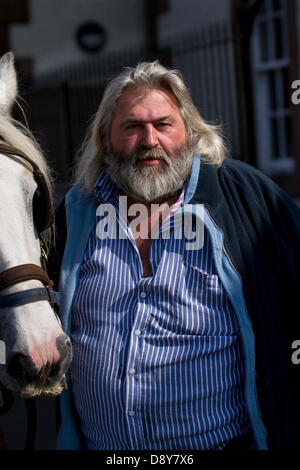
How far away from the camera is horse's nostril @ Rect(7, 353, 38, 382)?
2012mm

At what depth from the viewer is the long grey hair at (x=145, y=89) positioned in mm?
2738

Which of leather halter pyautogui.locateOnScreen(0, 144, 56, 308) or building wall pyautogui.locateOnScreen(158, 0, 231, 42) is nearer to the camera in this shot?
leather halter pyautogui.locateOnScreen(0, 144, 56, 308)

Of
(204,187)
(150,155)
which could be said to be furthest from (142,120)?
(204,187)

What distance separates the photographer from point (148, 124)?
2.67 meters

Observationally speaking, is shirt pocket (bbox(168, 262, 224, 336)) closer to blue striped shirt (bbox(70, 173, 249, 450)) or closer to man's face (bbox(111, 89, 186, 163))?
blue striped shirt (bbox(70, 173, 249, 450))

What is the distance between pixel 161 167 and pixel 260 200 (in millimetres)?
410

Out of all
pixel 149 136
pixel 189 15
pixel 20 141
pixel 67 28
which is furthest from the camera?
pixel 67 28

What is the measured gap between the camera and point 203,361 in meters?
2.45

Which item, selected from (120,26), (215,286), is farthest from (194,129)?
(120,26)

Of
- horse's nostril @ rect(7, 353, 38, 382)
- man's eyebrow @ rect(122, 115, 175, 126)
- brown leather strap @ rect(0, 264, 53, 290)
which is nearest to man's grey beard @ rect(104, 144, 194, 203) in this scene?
man's eyebrow @ rect(122, 115, 175, 126)

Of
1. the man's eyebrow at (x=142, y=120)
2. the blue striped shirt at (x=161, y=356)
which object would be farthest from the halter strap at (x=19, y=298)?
the man's eyebrow at (x=142, y=120)

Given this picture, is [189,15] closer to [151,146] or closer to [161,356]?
[151,146]

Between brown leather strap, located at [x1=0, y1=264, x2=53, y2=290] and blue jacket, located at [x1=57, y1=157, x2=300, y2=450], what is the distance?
467 mm

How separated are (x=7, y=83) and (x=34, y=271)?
0.91 m
